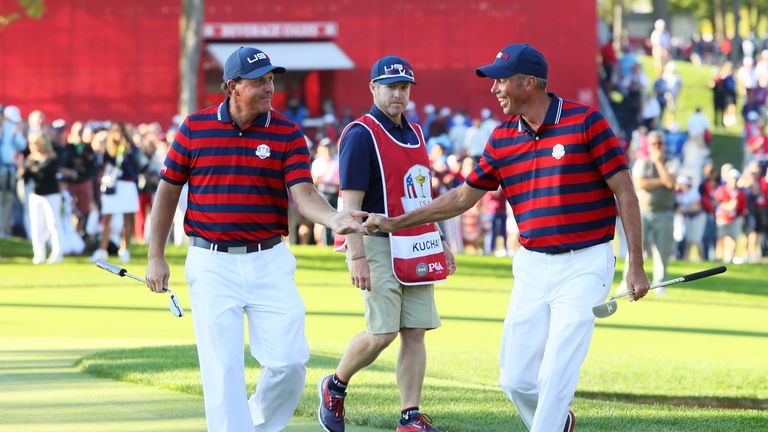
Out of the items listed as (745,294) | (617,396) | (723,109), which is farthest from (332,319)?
(723,109)

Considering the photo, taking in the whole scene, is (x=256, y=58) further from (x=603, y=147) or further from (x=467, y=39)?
(x=467, y=39)

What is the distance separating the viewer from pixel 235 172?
7.17 meters

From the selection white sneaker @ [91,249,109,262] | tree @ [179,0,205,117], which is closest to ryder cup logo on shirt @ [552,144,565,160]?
white sneaker @ [91,249,109,262]

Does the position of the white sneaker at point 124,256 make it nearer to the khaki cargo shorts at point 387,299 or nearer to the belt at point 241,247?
the khaki cargo shorts at point 387,299

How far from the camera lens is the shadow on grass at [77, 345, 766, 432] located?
861 cm

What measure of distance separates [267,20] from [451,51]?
17.3 feet

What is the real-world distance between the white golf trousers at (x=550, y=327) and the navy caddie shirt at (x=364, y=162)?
117 centimetres

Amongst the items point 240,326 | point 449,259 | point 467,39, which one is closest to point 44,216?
point 449,259

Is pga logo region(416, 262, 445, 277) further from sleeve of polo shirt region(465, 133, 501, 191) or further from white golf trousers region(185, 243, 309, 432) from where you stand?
white golf trousers region(185, 243, 309, 432)

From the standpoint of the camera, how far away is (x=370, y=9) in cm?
3931

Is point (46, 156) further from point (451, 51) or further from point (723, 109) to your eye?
point (723, 109)

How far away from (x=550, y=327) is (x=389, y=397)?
249 cm

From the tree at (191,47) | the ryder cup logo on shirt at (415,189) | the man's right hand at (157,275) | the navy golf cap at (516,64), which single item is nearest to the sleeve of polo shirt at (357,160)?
the ryder cup logo on shirt at (415,189)

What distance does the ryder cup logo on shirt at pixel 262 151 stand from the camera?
7195mm
